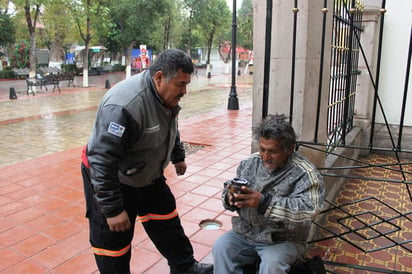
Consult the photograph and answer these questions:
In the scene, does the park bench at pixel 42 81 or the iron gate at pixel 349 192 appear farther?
the park bench at pixel 42 81

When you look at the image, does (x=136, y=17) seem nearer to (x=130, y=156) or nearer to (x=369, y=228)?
(x=369, y=228)

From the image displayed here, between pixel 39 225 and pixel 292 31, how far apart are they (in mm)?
2987

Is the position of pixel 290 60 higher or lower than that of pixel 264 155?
higher

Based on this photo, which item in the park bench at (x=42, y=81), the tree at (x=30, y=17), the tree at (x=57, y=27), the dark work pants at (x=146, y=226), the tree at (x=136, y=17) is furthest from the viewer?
the tree at (x=57, y=27)

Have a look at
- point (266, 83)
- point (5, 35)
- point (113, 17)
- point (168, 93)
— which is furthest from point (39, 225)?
point (5, 35)

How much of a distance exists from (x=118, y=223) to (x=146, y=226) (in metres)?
0.61

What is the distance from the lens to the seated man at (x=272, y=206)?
1.99m

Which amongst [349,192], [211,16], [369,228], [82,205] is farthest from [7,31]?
[369,228]

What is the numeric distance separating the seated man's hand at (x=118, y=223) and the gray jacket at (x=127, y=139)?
35 millimetres

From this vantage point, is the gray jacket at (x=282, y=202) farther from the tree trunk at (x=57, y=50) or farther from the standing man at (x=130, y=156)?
the tree trunk at (x=57, y=50)

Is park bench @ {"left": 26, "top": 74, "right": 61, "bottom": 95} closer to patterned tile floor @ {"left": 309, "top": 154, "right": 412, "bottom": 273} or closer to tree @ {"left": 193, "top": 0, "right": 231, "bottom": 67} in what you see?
tree @ {"left": 193, "top": 0, "right": 231, "bottom": 67}

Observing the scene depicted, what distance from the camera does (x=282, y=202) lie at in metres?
1.99

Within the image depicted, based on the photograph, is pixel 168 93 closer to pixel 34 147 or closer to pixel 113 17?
pixel 34 147

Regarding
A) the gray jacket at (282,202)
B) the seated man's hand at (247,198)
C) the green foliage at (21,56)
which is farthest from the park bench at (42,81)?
the green foliage at (21,56)
